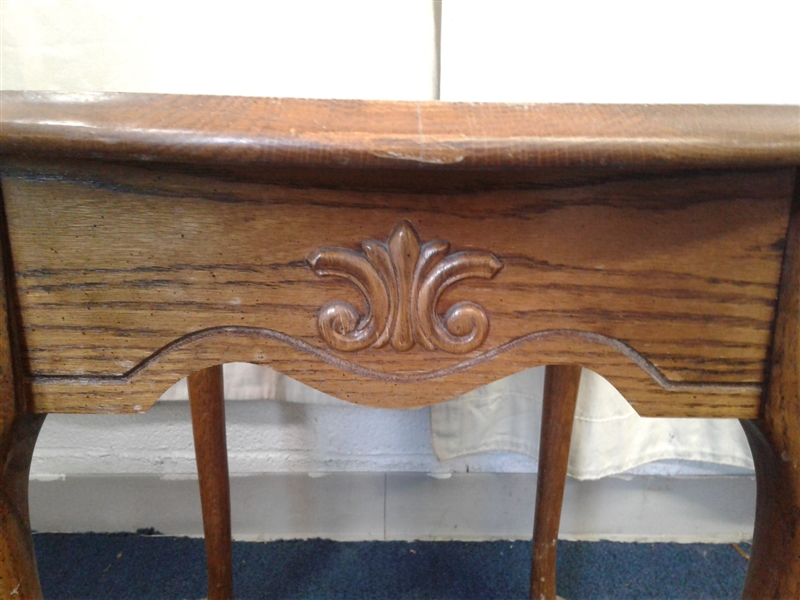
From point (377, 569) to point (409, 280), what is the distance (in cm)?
71

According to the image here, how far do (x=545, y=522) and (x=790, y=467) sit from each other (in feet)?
1.44

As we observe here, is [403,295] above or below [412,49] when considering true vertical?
below

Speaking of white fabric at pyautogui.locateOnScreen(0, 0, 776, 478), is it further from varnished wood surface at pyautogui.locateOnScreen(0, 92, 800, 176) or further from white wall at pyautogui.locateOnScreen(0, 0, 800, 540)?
varnished wood surface at pyautogui.locateOnScreen(0, 92, 800, 176)

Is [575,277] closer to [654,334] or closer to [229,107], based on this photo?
[654,334]

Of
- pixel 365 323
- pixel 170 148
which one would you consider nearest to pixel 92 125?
pixel 170 148

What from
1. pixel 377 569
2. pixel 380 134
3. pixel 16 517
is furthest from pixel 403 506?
pixel 380 134

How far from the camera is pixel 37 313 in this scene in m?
→ 0.29

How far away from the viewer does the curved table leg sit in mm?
294

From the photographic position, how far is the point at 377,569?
841mm

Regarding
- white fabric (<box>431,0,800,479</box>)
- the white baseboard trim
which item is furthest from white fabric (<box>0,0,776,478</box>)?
the white baseboard trim

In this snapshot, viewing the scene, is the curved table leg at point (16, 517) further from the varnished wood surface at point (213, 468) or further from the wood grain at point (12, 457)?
the varnished wood surface at point (213, 468)

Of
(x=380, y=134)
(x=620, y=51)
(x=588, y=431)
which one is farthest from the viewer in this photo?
(x=588, y=431)

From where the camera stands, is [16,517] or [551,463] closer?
[16,517]

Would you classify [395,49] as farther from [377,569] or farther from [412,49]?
[377,569]
